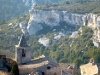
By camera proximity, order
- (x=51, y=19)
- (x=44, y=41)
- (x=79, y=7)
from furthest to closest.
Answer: (x=51, y=19) < (x=79, y=7) < (x=44, y=41)

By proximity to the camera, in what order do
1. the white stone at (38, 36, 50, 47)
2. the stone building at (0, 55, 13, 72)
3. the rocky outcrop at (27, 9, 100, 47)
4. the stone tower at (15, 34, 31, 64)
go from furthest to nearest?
the rocky outcrop at (27, 9, 100, 47)
the white stone at (38, 36, 50, 47)
the stone tower at (15, 34, 31, 64)
the stone building at (0, 55, 13, 72)

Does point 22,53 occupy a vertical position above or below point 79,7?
above

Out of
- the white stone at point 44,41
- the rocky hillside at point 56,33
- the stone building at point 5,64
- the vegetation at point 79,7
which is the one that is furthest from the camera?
the vegetation at point 79,7

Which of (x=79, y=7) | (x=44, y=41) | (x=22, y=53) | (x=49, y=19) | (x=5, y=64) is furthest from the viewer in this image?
(x=49, y=19)

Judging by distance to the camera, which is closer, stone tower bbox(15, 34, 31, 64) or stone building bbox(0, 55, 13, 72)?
stone building bbox(0, 55, 13, 72)

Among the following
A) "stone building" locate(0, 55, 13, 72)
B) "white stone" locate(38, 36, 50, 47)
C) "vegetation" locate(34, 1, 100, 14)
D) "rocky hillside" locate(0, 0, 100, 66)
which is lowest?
"white stone" locate(38, 36, 50, 47)

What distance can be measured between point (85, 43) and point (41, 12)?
4580 centimetres

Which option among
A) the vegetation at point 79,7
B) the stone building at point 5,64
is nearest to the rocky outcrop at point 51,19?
the vegetation at point 79,7

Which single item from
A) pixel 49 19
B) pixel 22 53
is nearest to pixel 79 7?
pixel 49 19

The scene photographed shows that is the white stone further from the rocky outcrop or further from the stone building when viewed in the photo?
the stone building

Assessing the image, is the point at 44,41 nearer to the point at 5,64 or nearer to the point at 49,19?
the point at 49,19

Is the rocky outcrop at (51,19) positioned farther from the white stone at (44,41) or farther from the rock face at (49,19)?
the white stone at (44,41)

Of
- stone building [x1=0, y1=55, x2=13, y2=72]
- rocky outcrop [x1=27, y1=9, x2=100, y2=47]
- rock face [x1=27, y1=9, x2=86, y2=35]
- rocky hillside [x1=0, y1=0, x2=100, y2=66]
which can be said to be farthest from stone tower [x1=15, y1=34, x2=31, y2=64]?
rock face [x1=27, y1=9, x2=86, y2=35]

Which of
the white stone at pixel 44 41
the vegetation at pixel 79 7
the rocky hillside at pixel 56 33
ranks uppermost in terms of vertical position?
the vegetation at pixel 79 7
